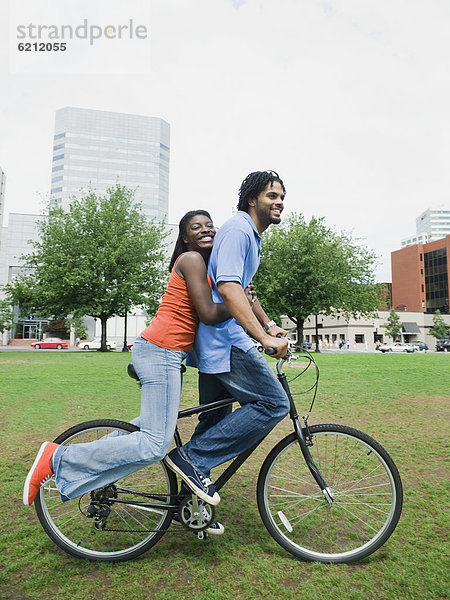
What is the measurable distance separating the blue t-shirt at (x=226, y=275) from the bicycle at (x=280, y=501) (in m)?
0.31

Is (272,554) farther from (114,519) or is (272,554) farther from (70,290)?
(70,290)

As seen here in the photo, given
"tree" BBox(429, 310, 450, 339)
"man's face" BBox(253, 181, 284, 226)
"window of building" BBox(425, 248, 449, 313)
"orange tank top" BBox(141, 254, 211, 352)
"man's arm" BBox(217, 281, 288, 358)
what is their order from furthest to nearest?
1. "window of building" BBox(425, 248, 449, 313)
2. "tree" BBox(429, 310, 450, 339)
3. "man's face" BBox(253, 181, 284, 226)
4. "orange tank top" BBox(141, 254, 211, 352)
5. "man's arm" BBox(217, 281, 288, 358)

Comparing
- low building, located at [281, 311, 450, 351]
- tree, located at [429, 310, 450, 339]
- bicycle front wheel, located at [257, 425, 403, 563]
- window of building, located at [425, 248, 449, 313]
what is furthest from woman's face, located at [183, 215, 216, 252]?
window of building, located at [425, 248, 449, 313]

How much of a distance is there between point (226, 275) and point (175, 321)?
0.41 meters

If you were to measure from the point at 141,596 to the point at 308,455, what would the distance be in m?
1.19

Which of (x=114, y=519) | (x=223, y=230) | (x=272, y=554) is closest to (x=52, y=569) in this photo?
(x=114, y=519)

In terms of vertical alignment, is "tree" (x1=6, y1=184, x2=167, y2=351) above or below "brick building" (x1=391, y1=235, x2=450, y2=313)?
below

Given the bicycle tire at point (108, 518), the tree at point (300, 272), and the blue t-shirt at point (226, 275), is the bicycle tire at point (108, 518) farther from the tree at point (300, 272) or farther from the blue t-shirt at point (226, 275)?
the tree at point (300, 272)

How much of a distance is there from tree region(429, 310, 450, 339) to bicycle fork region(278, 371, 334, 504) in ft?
268

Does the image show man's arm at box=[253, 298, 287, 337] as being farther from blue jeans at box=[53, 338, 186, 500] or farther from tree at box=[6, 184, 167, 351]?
tree at box=[6, 184, 167, 351]

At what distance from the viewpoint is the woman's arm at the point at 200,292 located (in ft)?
8.30

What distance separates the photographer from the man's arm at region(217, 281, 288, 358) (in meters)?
2.50

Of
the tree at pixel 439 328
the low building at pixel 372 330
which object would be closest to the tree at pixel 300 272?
the low building at pixel 372 330

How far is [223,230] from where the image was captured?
2621mm
